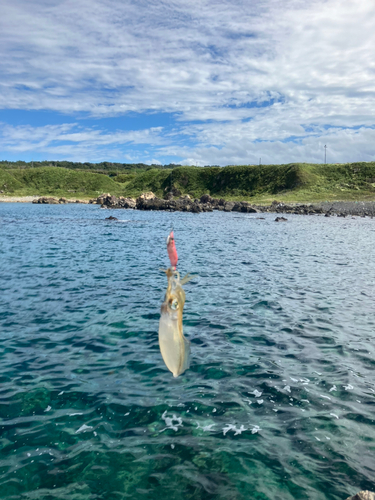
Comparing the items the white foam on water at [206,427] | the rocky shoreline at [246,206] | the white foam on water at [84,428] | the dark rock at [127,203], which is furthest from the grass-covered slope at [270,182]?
the white foam on water at [84,428]

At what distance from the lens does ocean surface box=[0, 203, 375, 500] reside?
639 centimetres

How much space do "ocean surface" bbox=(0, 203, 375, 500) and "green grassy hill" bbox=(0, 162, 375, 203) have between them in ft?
318

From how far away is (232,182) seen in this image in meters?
153

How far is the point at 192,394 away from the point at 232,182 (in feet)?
487

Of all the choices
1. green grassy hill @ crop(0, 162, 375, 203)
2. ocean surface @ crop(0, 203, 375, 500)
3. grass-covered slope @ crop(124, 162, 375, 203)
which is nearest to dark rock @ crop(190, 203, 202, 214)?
green grassy hill @ crop(0, 162, 375, 203)

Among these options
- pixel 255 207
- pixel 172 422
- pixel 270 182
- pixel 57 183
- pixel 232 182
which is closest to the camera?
pixel 172 422

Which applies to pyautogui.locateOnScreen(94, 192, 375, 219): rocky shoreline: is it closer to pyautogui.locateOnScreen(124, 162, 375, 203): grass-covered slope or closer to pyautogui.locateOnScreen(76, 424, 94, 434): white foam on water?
pyautogui.locateOnScreen(124, 162, 375, 203): grass-covered slope

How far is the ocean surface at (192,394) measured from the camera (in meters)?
6.39

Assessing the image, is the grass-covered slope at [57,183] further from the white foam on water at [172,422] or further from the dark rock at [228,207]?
the white foam on water at [172,422]

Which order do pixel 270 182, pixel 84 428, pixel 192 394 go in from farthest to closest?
pixel 270 182, pixel 192 394, pixel 84 428

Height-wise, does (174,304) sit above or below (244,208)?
above

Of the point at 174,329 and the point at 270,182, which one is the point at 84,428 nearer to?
the point at 174,329

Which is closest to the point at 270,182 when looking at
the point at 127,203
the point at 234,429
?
the point at 127,203

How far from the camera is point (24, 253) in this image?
29.9 meters
